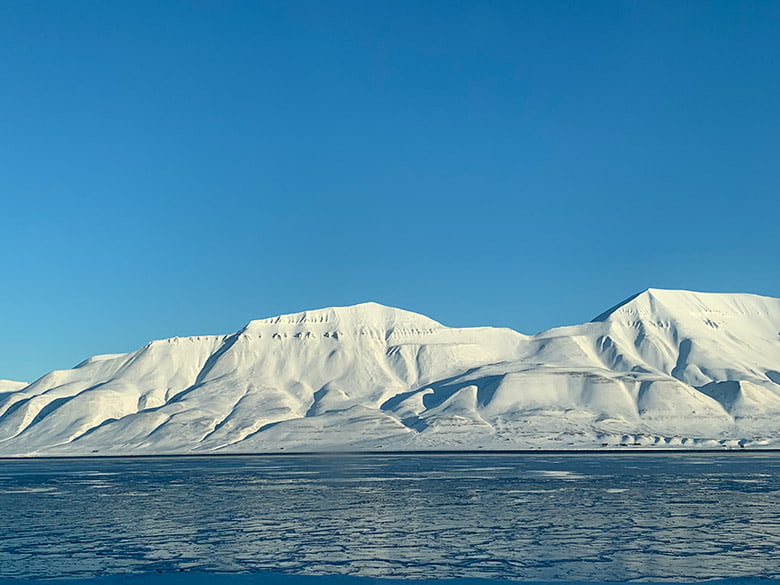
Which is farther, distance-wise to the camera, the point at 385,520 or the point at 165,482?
the point at 165,482

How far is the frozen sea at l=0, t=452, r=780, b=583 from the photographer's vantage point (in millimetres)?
45594

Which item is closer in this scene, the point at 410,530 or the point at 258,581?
the point at 258,581

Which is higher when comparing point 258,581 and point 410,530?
point 410,530

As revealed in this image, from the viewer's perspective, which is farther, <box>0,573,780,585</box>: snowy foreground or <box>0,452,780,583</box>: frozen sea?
<box>0,452,780,583</box>: frozen sea

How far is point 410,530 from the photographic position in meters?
59.9

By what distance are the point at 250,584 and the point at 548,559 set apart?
614 inches

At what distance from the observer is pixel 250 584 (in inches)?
1652

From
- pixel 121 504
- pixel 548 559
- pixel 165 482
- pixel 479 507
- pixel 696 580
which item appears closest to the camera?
pixel 696 580

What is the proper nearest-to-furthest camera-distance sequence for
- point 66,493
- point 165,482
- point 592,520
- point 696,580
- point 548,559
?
1. point 696,580
2. point 548,559
3. point 592,520
4. point 66,493
5. point 165,482

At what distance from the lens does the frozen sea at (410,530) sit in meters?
45.6

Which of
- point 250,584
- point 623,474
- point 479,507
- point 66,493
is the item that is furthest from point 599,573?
point 623,474

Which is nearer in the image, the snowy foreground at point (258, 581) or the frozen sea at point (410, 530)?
the snowy foreground at point (258, 581)

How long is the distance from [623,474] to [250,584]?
8724 cm

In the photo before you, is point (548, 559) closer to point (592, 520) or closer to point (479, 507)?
point (592, 520)
